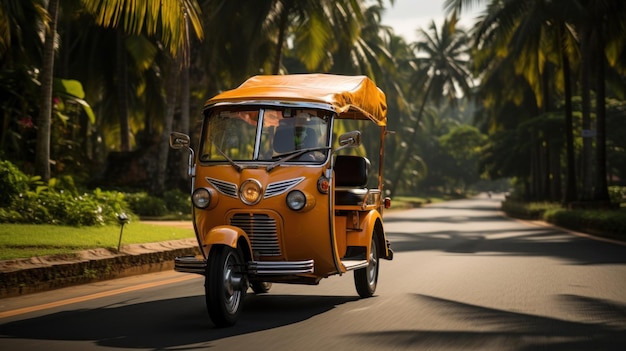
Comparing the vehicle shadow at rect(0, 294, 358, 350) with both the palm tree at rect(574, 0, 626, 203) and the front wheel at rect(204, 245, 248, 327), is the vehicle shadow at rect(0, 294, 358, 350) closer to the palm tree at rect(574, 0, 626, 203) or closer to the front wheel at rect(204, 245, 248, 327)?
the front wheel at rect(204, 245, 248, 327)

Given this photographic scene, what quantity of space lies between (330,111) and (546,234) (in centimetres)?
1794

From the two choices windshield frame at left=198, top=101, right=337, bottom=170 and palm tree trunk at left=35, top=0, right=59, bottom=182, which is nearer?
windshield frame at left=198, top=101, right=337, bottom=170

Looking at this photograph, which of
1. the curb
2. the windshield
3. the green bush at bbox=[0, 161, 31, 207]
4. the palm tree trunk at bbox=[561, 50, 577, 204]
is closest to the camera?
the windshield

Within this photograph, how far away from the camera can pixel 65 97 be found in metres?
23.3

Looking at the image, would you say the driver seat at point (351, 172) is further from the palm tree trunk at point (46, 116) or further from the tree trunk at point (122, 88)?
the tree trunk at point (122, 88)

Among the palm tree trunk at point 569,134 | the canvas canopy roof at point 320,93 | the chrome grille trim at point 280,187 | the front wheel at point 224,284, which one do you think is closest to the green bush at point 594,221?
the palm tree trunk at point 569,134

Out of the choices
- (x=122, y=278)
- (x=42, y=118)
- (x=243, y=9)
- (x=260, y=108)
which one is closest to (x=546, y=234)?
(x=243, y=9)

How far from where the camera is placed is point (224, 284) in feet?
26.3

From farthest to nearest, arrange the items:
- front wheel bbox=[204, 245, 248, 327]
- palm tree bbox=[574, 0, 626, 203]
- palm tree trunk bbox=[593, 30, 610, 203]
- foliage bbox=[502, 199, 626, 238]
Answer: palm tree trunk bbox=[593, 30, 610, 203] < palm tree bbox=[574, 0, 626, 203] < foliage bbox=[502, 199, 626, 238] < front wheel bbox=[204, 245, 248, 327]

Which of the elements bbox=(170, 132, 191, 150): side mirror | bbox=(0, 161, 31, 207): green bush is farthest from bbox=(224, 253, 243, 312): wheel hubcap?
bbox=(0, 161, 31, 207): green bush

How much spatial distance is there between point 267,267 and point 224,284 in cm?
61

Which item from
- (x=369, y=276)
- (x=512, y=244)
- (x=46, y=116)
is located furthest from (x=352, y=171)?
(x=512, y=244)

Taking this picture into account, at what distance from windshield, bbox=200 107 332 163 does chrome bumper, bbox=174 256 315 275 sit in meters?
1.17

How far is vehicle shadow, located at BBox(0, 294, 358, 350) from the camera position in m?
7.39
